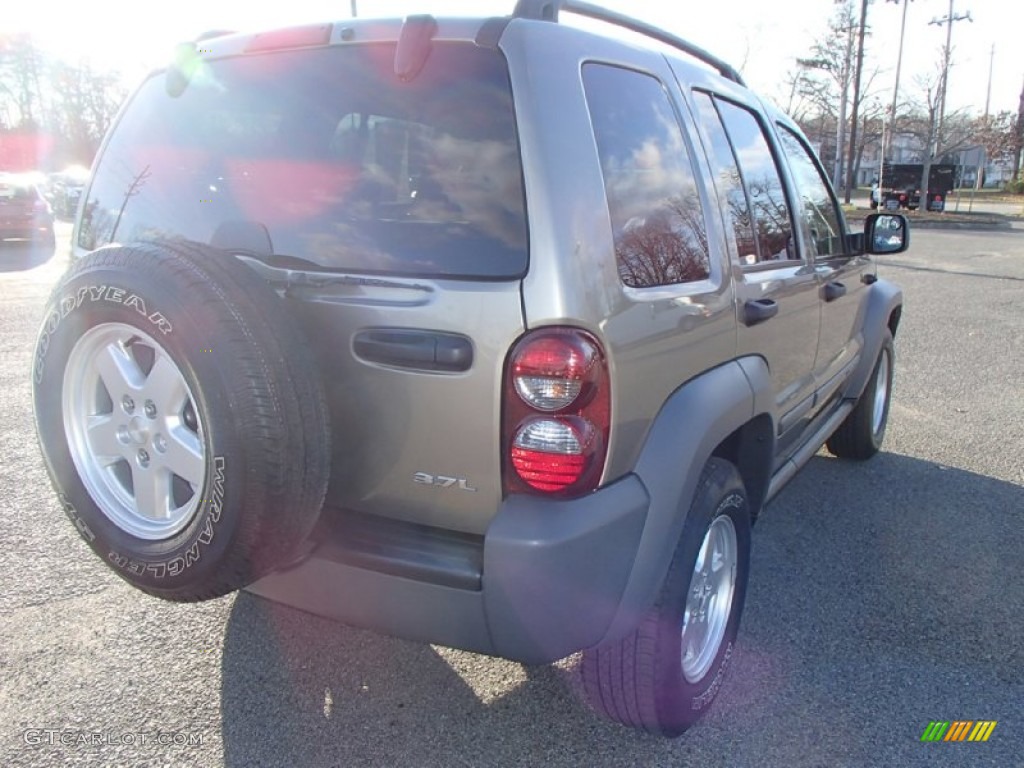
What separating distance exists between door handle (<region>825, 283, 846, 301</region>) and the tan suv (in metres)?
1.08

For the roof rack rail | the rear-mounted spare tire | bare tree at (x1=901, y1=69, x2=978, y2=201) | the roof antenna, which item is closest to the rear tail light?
the rear-mounted spare tire

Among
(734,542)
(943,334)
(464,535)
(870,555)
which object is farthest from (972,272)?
(464,535)

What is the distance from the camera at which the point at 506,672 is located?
265 centimetres

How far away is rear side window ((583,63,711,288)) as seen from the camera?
2.01 meters

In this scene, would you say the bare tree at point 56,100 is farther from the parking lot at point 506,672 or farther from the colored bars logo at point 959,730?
the colored bars logo at point 959,730

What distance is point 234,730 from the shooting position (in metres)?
2.35

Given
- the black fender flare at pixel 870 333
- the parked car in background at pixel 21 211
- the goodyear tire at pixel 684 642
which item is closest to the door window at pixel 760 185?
the goodyear tire at pixel 684 642

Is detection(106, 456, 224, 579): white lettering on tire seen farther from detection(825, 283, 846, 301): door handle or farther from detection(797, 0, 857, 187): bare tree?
detection(797, 0, 857, 187): bare tree

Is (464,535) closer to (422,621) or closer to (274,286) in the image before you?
(422,621)

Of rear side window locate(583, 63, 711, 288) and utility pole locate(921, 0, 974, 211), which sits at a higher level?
utility pole locate(921, 0, 974, 211)

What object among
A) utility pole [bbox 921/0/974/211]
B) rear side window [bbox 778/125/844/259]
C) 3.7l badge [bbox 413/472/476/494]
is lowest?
3.7l badge [bbox 413/472/476/494]

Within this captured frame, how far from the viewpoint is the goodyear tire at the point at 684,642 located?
214 centimetres

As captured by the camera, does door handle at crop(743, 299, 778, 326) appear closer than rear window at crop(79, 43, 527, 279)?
No

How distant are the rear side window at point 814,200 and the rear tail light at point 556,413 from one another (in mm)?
1865
